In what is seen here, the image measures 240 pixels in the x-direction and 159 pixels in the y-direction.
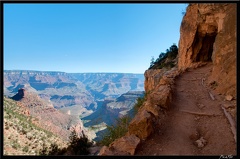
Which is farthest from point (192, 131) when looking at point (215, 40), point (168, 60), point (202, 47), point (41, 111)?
point (41, 111)

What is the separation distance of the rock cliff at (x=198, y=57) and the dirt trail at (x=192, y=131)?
12.7 inches

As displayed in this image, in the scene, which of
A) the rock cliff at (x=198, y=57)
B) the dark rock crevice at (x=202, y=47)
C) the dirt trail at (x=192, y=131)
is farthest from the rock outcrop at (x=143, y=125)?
the dark rock crevice at (x=202, y=47)

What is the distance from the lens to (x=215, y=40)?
12016 millimetres

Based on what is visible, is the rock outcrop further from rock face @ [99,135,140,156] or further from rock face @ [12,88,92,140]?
rock face @ [12,88,92,140]

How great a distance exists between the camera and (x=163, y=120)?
747 cm

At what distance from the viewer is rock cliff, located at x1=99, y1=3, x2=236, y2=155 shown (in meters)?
6.39

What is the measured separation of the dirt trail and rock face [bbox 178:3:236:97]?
3.57ft

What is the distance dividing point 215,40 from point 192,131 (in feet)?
23.1

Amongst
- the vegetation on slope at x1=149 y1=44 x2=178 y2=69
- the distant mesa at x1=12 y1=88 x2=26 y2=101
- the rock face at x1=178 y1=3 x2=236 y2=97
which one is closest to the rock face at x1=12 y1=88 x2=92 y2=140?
the distant mesa at x1=12 y1=88 x2=26 y2=101

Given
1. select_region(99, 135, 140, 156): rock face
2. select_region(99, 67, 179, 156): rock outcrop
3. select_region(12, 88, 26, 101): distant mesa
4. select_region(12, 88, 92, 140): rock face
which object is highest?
select_region(99, 67, 179, 156): rock outcrop

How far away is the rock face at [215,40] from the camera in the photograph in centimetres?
918

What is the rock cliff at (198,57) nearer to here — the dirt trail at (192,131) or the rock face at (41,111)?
the dirt trail at (192,131)

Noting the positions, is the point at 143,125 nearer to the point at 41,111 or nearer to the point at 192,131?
the point at 192,131

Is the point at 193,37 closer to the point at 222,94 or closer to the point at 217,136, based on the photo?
the point at 222,94
